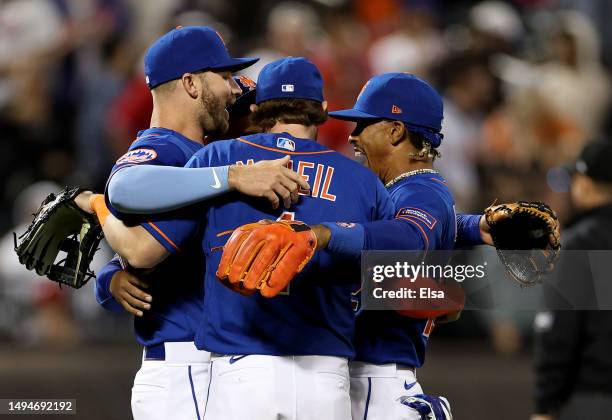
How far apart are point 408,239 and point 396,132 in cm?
65

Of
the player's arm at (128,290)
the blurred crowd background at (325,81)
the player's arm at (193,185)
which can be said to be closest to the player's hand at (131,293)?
the player's arm at (128,290)

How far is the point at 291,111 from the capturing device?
3.44 m

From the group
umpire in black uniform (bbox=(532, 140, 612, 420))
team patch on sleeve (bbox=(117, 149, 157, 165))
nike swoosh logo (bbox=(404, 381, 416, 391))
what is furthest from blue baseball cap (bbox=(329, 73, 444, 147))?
umpire in black uniform (bbox=(532, 140, 612, 420))

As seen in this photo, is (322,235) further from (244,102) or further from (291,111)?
(244,102)

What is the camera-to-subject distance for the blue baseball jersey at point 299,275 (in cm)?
326

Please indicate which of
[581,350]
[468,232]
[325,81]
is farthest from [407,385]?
[325,81]

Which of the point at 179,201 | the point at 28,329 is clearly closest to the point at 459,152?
the point at 28,329

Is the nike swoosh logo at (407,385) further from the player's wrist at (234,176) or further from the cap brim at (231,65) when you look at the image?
the cap brim at (231,65)

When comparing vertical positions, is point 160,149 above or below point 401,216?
below

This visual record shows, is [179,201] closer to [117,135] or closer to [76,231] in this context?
[76,231]

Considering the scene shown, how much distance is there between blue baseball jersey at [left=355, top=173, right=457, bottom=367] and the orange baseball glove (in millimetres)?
295

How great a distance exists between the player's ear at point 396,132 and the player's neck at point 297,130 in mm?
448

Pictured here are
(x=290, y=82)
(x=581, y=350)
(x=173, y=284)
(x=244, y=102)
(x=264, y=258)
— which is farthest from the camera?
(x=581, y=350)

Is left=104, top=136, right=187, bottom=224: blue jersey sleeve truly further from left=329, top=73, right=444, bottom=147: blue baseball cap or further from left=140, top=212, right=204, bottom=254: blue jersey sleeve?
left=329, top=73, right=444, bottom=147: blue baseball cap
